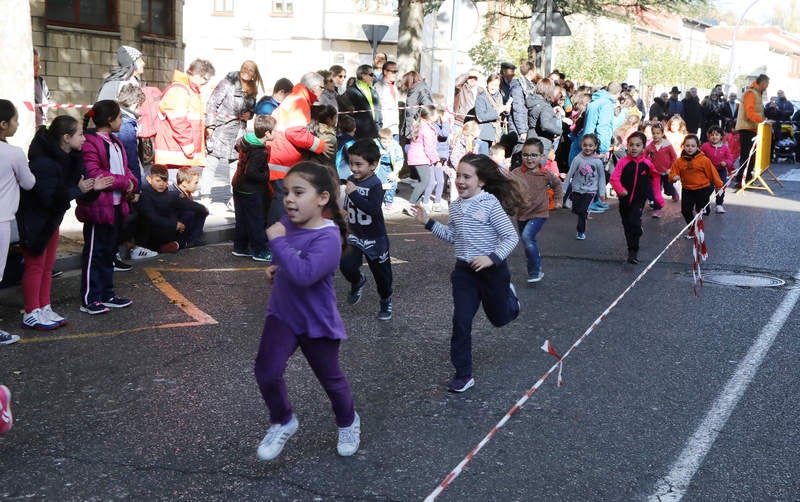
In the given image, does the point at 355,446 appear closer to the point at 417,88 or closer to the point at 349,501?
the point at 349,501

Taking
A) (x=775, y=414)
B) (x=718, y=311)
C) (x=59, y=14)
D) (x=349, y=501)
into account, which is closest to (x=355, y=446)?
(x=349, y=501)

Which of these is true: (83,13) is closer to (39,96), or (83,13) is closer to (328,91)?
(39,96)

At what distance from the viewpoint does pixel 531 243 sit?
918cm

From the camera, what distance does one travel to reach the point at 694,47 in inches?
3386

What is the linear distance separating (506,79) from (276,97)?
237 inches

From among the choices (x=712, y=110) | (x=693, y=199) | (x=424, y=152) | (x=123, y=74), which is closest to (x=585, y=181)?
(x=693, y=199)

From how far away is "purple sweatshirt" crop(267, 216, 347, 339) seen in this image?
14.4ft

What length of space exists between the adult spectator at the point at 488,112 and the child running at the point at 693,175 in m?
3.58

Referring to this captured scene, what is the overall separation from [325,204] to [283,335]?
64cm

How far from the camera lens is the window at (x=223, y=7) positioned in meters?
52.3

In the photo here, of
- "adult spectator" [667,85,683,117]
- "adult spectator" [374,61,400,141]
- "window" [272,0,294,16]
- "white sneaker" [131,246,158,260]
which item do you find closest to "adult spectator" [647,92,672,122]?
"adult spectator" [667,85,683,117]

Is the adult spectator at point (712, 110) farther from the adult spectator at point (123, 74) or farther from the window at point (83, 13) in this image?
the adult spectator at point (123, 74)

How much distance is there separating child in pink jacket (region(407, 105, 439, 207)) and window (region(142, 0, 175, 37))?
9360 millimetres

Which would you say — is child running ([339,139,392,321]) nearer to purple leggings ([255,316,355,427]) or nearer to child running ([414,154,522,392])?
child running ([414,154,522,392])
